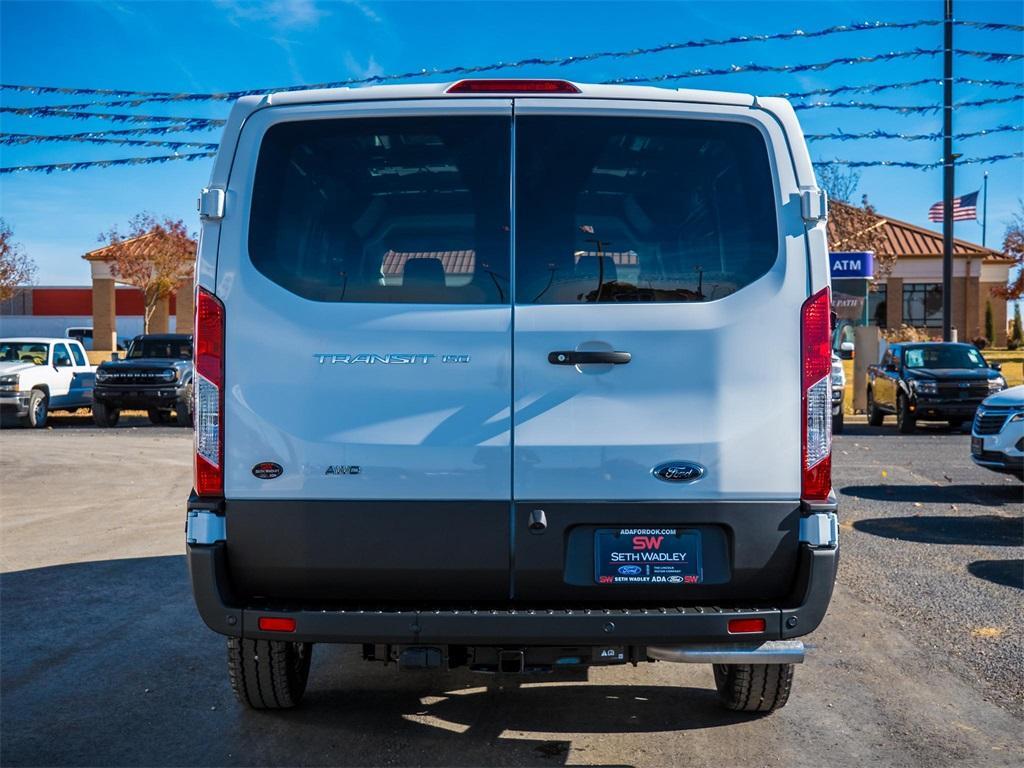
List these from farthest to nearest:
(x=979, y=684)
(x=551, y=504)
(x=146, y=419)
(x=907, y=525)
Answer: (x=146, y=419)
(x=907, y=525)
(x=979, y=684)
(x=551, y=504)

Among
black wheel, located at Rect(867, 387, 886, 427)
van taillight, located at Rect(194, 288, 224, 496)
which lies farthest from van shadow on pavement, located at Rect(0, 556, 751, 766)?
black wheel, located at Rect(867, 387, 886, 427)

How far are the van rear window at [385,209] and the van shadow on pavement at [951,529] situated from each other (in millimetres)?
6096

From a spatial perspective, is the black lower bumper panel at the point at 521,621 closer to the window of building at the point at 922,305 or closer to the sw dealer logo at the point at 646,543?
the sw dealer logo at the point at 646,543

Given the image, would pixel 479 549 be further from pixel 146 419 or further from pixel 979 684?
pixel 146 419

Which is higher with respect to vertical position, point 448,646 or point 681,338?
point 681,338

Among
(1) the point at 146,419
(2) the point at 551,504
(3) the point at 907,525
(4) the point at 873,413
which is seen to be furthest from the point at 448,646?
(1) the point at 146,419

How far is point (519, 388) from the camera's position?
369 centimetres

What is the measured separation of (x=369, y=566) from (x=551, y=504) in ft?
2.22

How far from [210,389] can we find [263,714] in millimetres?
1583

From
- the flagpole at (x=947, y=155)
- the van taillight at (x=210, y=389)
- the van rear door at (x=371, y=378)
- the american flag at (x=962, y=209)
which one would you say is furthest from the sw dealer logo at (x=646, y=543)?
the american flag at (x=962, y=209)

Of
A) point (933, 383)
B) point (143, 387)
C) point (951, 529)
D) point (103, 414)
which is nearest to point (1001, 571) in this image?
point (951, 529)

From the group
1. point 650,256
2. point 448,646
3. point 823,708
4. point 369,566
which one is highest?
point 650,256

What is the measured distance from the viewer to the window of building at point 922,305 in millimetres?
49375

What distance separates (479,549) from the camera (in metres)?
3.73
